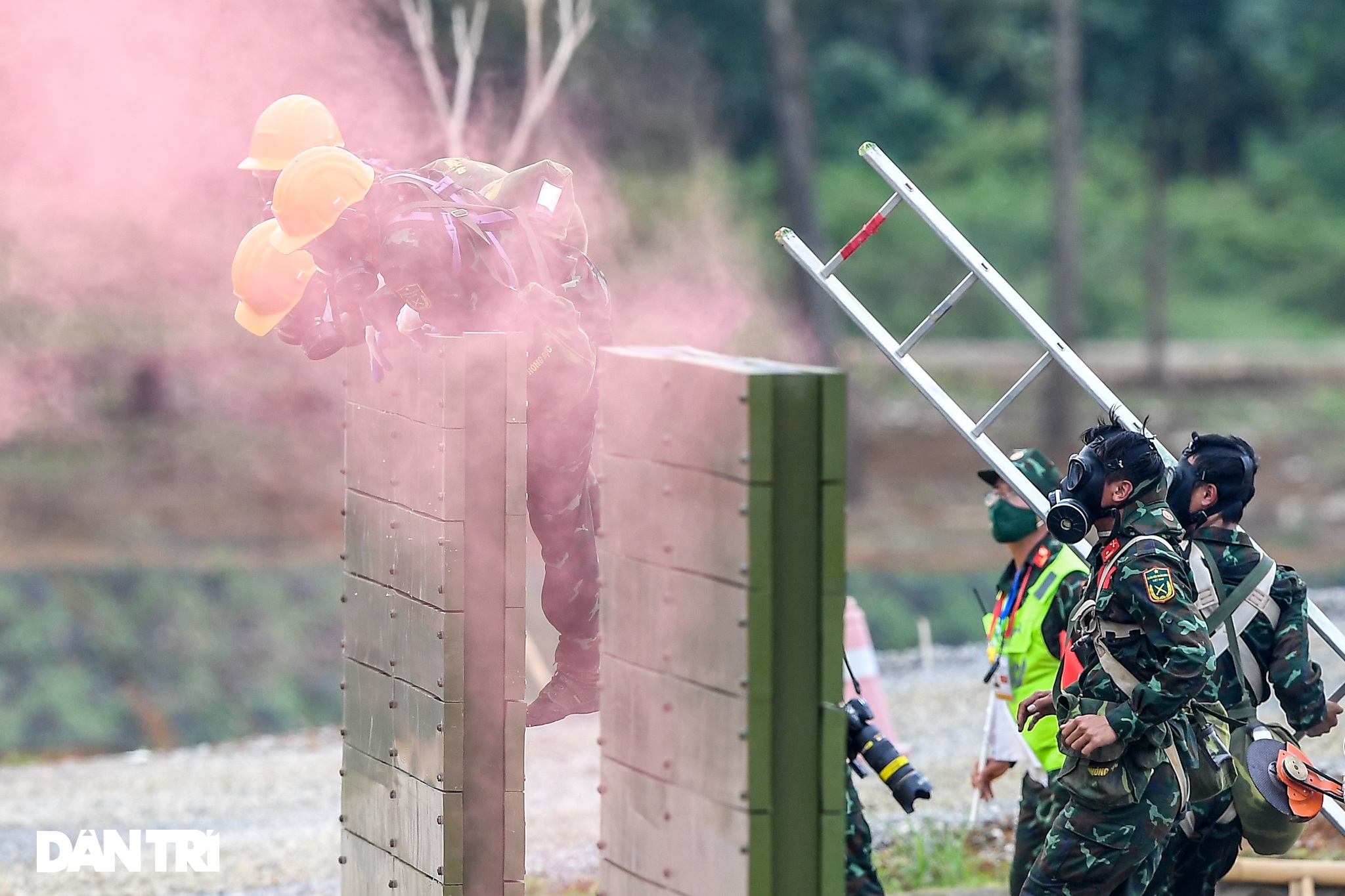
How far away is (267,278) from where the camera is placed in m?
5.77

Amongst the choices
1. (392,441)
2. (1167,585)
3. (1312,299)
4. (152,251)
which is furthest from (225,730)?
(1312,299)

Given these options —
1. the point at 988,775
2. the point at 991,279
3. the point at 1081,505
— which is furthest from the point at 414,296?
the point at 988,775

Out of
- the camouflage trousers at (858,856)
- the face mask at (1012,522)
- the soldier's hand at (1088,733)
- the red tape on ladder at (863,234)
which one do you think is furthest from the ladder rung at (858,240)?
the soldier's hand at (1088,733)

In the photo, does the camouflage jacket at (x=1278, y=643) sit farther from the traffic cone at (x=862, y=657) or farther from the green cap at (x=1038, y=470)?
the traffic cone at (x=862, y=657)

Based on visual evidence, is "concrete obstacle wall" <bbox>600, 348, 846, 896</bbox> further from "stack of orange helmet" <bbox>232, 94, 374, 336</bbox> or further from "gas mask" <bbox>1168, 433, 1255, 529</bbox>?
"gas mask" <bbox>1168, 433, 1255, 529</bbox>

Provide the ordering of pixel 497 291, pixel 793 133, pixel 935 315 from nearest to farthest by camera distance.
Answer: pixel 497 291 < pixel 935 315 < pixel 793 133

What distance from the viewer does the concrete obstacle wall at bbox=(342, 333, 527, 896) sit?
209 inches

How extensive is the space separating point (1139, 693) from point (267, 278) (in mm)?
2811

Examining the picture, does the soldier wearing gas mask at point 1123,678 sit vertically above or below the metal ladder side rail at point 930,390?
below

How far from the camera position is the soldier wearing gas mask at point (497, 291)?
5.75 metres

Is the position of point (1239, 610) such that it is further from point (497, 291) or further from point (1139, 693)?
point (497, 291)

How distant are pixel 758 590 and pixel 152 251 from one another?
18579 mm

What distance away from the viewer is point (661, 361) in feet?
14.8

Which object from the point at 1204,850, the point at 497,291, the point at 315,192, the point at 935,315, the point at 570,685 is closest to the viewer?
the point at 315,192
